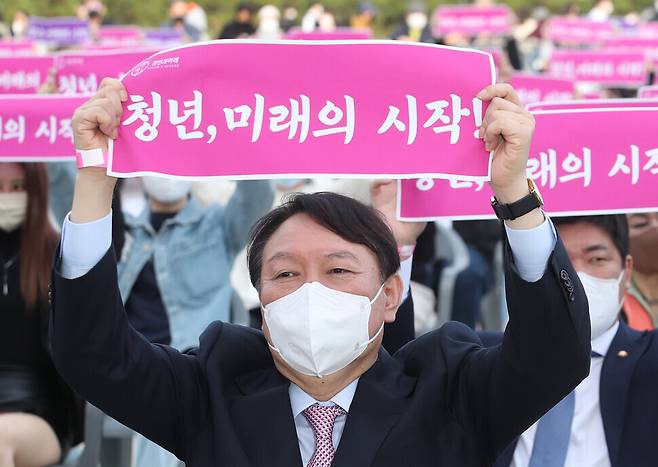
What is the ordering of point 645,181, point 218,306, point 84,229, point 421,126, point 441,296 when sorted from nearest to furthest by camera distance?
point 84,229 → point 421,126 → point 645,181 → point 218,306 → point 441,296

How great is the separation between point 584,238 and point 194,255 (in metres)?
2.33

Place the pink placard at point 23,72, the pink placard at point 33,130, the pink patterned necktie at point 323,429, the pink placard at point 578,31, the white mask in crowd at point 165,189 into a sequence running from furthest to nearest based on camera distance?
the pink placard at point 578,31
the pink placard at point 23,72
the white mask in crowd at point 165,189
the pink placard at point 33,130
the pink patterned necktie at point 323,429

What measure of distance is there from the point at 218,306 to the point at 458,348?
271 cm

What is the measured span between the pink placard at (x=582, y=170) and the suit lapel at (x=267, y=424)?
89 centimetres

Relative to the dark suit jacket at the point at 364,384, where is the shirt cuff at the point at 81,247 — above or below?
above

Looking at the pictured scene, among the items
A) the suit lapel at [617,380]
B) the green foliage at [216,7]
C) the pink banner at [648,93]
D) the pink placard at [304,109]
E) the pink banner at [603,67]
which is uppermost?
the pink placard at [304,109]

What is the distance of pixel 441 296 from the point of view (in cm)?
627

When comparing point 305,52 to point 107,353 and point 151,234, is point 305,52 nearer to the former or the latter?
point 107,353

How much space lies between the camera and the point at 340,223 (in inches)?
109

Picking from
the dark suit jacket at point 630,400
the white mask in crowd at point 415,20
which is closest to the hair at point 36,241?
the dark suit jacket at point 630,400

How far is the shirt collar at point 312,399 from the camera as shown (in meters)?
2.74

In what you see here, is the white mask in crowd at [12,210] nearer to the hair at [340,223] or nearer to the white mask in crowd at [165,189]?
the white mask in crowd at [165,189]

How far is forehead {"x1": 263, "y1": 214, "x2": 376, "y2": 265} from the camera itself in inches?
108

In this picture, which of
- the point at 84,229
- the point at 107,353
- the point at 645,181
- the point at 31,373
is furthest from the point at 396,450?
the point at 31,373
